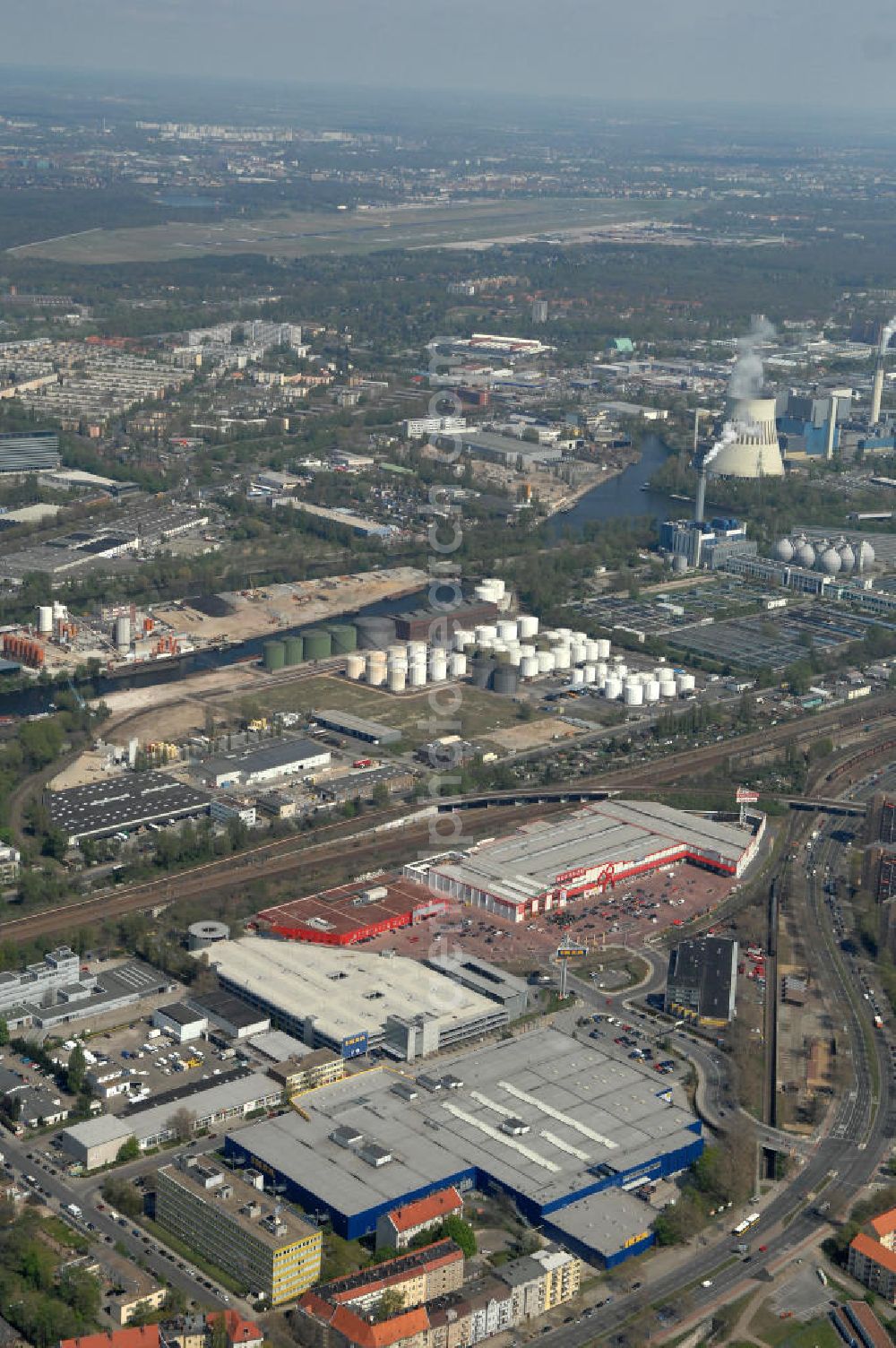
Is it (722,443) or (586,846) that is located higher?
(722,443)

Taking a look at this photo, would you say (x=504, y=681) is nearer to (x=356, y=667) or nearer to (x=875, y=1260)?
(x=356, y=667)

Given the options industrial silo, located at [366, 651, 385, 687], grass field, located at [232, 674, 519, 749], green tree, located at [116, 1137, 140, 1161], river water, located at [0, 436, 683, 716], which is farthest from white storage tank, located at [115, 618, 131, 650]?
green tree, located at [116, 1137, 140, 1161]

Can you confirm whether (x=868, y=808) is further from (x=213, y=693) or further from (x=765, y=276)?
(x=765, y=276)

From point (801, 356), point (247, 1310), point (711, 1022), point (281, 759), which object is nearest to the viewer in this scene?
point (247, 1310)

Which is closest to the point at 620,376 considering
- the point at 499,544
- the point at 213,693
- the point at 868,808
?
the point at 499,544

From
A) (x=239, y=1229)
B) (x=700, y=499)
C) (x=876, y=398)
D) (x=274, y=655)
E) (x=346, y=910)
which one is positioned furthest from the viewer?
(x=876, y=398)

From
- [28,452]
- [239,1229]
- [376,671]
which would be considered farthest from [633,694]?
[28,452]

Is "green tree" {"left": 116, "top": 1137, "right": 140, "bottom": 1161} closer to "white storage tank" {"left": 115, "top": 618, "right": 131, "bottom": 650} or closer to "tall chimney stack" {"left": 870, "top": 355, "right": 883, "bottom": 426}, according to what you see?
"white storage tank" {"left": 115, "top": 618, "right": 131, "bottom": 650}

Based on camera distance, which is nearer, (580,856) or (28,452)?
(580,856)
